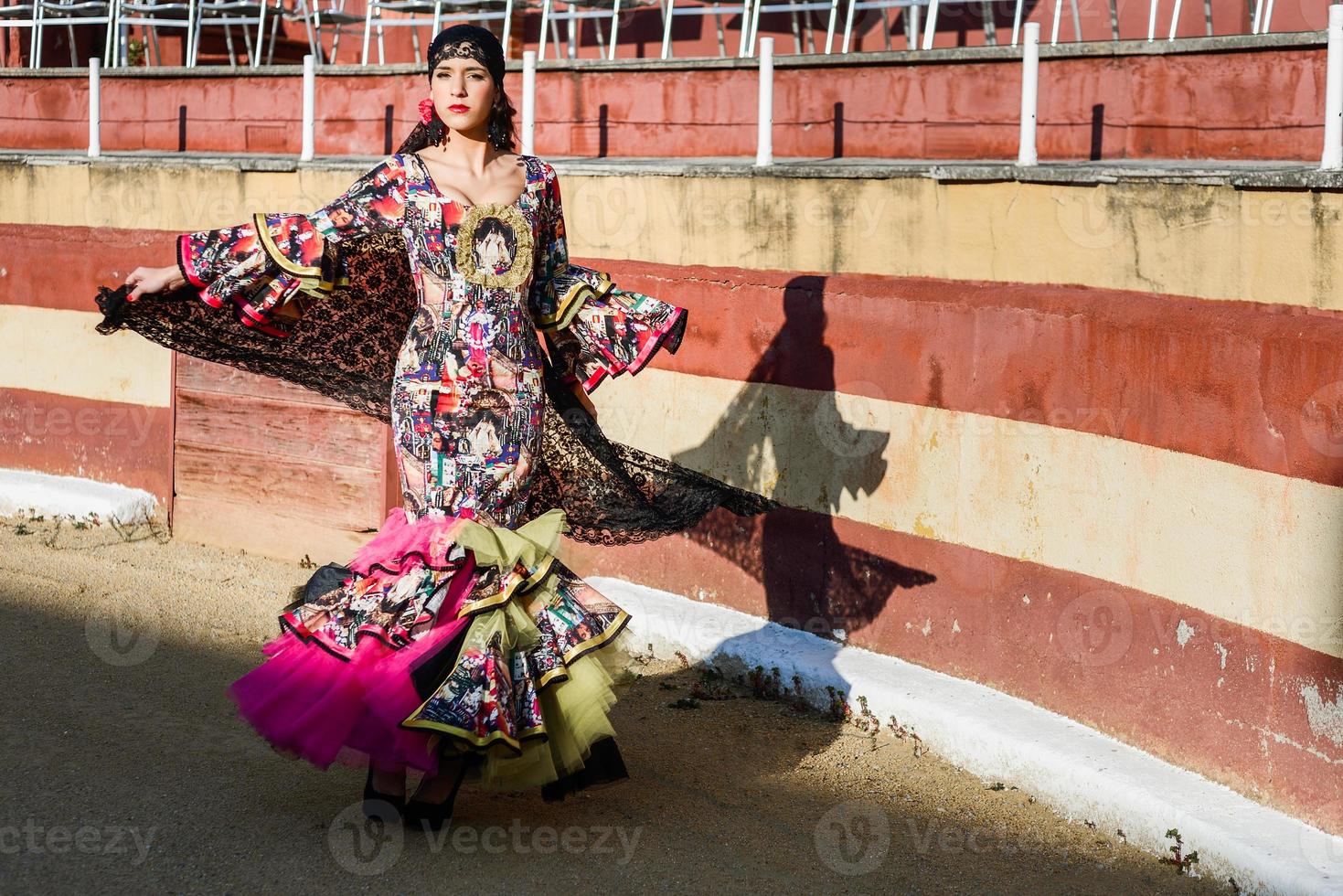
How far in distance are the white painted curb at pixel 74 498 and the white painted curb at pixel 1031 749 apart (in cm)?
314

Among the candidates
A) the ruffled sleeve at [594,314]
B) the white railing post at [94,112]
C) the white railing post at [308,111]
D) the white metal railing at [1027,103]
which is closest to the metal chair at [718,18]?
the white metal railing at [1027,103]

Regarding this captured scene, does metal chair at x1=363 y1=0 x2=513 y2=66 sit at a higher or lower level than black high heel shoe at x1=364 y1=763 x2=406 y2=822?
higher

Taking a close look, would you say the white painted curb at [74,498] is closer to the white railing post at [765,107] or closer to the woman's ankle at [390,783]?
the white railing post at [765,107]

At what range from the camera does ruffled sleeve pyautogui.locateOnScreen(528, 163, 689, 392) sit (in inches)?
205

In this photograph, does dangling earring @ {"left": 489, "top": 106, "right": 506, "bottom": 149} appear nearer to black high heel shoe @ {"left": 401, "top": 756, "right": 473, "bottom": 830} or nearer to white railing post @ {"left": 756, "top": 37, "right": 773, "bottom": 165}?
black high heel shoe @ {"left": 401, "top": 756, "right": 473, "bottom": 830}

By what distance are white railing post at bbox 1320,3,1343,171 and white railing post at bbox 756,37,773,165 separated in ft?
8.55

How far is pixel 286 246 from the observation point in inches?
195

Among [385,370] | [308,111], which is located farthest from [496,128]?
[308,111]

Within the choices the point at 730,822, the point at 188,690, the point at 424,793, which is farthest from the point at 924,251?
the point at 188,690

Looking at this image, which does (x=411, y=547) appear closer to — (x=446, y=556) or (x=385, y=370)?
(x=446, y=556)

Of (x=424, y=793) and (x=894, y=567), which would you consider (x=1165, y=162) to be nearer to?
(x=894, y=567)

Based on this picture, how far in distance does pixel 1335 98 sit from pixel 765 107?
281cm

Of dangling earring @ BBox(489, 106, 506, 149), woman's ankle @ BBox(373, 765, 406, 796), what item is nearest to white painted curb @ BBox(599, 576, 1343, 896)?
woman's ankle @ BBox(373, 765, 406, 796)

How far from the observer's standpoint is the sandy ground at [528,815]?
468 cm
